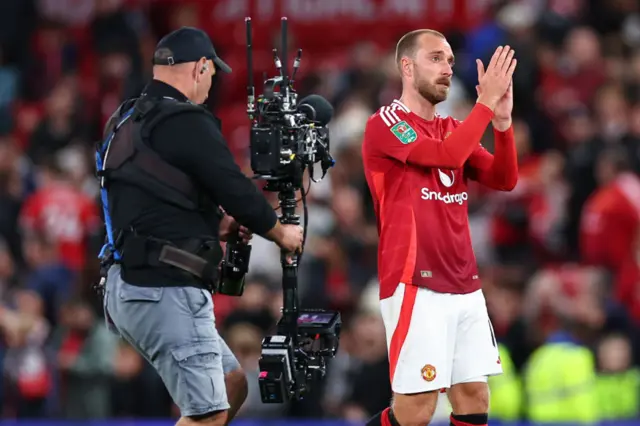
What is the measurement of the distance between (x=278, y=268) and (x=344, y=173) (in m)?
1.03

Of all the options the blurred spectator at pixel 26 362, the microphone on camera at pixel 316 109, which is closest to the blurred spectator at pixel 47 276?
the blurred spectator at pixel 26 362

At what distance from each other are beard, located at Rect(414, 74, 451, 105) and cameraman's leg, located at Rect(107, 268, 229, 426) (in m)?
1.46

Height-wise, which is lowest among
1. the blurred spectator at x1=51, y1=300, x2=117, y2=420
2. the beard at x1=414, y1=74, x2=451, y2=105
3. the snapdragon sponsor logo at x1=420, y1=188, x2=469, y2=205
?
the blurred spectator at x1=51, y1=300, x2=117, y2=420

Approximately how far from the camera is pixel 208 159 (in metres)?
6.42

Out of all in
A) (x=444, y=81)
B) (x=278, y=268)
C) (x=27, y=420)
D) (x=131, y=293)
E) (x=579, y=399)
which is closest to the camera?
(x=131, y=293)

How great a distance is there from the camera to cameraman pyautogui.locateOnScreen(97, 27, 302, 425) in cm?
648

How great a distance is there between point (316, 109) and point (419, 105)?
0.51 meters

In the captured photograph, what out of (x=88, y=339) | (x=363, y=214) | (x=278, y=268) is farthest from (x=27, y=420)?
(x=363, y=214)

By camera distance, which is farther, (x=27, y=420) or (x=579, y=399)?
(x=27, y=420)

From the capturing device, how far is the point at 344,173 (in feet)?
41.0

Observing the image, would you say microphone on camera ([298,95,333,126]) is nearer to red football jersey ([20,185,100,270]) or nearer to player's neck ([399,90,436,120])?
player's neck ([399,90,436,120])

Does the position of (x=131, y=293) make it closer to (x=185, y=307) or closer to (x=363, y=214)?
(x=185, y=307)

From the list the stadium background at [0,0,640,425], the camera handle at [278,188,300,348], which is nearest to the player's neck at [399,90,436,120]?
the camera handle at [278,188,300,348]

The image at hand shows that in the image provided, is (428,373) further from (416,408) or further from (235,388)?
(235,388)
